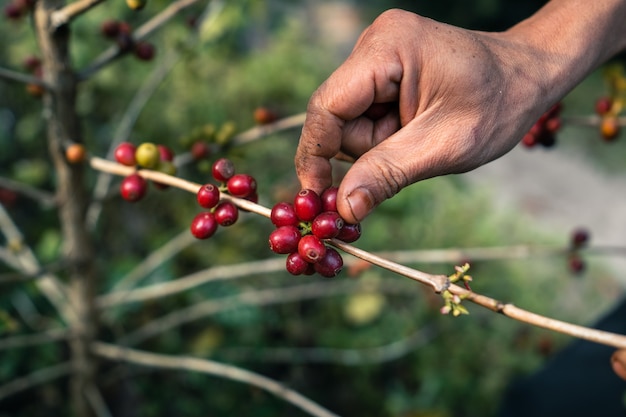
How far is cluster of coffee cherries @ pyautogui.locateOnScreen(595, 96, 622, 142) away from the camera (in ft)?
5.74

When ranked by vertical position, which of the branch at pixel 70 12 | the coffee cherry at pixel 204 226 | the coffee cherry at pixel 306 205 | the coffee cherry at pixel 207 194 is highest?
the branch at pixel 70 12

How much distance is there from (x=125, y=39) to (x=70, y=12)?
0.86ft

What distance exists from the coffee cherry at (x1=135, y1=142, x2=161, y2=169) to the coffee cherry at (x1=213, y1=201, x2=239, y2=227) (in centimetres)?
27

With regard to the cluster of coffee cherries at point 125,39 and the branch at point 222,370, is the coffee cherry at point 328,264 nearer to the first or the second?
the branch at point 222,370

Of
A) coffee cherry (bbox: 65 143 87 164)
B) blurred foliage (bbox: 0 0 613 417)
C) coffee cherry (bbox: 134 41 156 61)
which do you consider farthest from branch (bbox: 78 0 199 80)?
blurred foliage (bbox: 0 0 613 417)

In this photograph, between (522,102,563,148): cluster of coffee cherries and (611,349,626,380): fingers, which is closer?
(611,349,626,380): fingers

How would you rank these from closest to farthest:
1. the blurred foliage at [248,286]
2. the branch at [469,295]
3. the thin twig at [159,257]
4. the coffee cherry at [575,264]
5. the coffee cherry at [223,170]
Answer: the branch at [469,295] → the coffee cherry at [223,170] → the coffee cherry at [575,264] → the thin twig at [159,257] → the blurred foliage at [248,286]

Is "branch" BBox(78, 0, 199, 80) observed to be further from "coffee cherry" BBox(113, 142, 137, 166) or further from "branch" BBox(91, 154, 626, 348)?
"branch" BBox(91, 154, 626, 348)

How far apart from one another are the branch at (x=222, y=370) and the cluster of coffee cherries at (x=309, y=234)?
553 millimetres

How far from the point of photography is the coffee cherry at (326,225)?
3.56ft

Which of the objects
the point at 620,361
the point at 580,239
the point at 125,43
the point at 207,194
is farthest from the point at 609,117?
the point at 125,43

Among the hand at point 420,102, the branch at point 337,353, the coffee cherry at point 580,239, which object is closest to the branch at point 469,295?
the hand at point 420,102

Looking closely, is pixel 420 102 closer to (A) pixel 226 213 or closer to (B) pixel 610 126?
(A) pixel 226 213

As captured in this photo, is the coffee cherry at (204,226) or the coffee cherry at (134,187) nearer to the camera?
the coffee cherry at (204,226)
